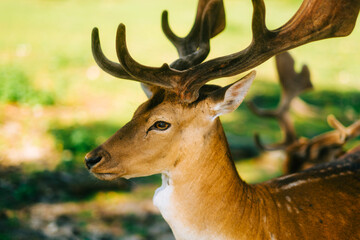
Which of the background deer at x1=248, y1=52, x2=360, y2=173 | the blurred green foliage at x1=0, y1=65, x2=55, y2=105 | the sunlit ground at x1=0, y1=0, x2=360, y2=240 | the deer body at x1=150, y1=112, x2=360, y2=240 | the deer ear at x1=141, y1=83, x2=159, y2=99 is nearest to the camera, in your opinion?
the deer body at x1=150, y1=112, x2=360, y2=240

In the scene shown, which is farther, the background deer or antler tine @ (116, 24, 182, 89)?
the background deer

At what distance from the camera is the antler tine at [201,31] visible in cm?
284

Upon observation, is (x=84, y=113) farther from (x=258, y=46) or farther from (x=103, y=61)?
(x=258, y=46)


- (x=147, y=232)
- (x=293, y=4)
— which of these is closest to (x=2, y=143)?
(x=147, y=232)

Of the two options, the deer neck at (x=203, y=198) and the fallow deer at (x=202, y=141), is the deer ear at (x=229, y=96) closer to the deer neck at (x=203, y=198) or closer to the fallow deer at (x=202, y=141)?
the fallow deer at (x=202, y=141)

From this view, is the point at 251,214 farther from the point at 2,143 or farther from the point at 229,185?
the point at 2,143

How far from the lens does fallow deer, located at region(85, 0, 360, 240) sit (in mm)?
2314

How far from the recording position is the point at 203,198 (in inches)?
92.9

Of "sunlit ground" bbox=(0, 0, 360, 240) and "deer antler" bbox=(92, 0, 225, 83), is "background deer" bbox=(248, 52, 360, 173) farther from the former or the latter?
"deer antler" bbox=(92, 0, 225, 83)

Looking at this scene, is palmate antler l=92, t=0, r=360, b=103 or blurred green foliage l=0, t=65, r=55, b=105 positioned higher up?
blurred green foliage l=0, t=65, r=55, b=105

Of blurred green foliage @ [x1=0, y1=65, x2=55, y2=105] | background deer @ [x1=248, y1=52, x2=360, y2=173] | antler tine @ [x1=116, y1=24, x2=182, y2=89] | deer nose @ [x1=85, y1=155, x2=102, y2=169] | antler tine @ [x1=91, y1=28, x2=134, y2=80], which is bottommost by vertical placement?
background deer @ [x1=248, y1=52, x2=360, y2=173]

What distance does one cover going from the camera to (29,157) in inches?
205

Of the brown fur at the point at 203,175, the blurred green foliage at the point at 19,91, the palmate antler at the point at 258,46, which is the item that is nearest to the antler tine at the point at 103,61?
the palmate antler at the point at 258,46

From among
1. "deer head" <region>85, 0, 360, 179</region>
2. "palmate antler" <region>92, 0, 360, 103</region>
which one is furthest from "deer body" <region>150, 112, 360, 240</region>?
"palmate antler" <region>92, 0, 360, 103</region>
